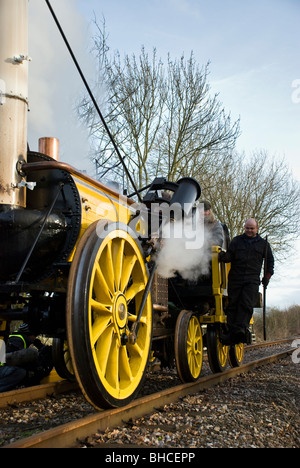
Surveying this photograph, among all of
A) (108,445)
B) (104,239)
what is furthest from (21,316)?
(108,445)

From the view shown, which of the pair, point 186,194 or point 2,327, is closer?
point 2,327

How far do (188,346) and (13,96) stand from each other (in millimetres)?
3378

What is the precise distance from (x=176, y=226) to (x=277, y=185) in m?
17.6

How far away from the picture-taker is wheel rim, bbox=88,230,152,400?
11.0 ft

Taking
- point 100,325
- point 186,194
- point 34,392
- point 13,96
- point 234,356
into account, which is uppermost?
point 13,96

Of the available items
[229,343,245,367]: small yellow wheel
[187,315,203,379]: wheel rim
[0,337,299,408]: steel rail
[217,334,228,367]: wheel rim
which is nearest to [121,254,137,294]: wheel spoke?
[0,337,299,408]: steel rail

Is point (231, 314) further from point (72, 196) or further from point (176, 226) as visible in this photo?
point (72, 196)

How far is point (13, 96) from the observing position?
12.3 ft

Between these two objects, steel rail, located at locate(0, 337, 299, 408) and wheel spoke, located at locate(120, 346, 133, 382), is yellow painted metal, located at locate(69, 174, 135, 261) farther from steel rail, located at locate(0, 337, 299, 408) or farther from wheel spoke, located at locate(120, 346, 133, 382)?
steel rail, located at locate(0, 337, 299, 408)

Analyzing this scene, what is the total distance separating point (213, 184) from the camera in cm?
1930

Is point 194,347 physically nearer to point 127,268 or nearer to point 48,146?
point 127,268

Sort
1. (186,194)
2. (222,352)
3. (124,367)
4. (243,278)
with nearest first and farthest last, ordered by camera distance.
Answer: (124,367), (186,194), (243,278), (222,352)

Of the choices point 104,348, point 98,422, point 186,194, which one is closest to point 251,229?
point 186,194

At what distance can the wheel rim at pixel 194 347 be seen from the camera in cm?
548
